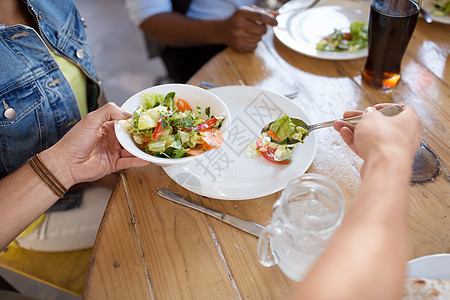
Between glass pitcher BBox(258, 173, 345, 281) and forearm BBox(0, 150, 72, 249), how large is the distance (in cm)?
60

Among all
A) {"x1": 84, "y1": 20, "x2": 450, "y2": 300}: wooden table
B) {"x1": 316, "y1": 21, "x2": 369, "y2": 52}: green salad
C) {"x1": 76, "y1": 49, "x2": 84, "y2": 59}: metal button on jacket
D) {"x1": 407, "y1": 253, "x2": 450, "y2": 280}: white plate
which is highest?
{"x1": 76, "y1": 49, "x2": 84, "y2": 59}: metal button on jacket

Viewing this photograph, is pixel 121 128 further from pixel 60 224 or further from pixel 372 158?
pixel 372 158

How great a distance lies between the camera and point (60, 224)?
4.21 ft

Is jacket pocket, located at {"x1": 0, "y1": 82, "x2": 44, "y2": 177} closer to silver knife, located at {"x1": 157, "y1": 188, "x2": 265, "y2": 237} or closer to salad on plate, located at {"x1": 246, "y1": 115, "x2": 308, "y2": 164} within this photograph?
silver knife, located at {"x1": 157, "y1": 188, "x2": 265, "y2": 237}

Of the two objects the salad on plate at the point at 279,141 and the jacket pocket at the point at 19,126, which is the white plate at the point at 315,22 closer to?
the salad on plate at the point at 279,141

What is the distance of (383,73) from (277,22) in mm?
439

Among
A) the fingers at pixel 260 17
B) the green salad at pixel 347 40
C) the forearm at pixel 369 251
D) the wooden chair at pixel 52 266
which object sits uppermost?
the forearm at pixel 369 251

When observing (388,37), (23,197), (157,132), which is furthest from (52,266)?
(388,37)

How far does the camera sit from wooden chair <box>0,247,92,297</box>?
1229 mm

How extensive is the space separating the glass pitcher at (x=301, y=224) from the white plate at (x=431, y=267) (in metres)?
0.20

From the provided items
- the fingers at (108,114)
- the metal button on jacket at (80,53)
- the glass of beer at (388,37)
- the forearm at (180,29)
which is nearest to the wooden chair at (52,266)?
the fingers at (108,114)

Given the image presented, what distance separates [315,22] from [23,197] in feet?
3.92

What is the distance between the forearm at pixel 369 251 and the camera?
557mm

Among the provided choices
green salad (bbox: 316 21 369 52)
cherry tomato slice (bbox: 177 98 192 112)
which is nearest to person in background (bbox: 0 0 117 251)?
cherry tomato slice (bbox: 177 98 192 112)
